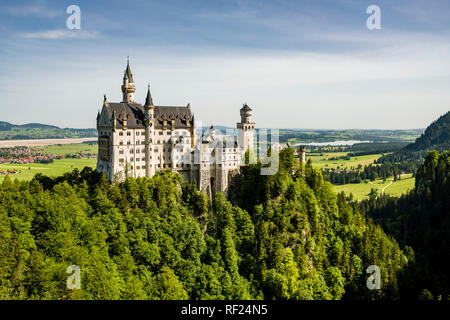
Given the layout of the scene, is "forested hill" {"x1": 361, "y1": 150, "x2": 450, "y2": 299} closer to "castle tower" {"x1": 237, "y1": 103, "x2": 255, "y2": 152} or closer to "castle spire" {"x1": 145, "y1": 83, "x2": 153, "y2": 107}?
"castle tower" {"x1": 237, "y1": 103, "x2": 255, "y2": 152}

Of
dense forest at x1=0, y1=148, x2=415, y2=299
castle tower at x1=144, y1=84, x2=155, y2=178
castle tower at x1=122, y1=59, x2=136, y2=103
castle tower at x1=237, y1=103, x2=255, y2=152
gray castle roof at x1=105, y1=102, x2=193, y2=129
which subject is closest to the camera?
dense forest at x1=0, y1=148, x2=415, y2=299

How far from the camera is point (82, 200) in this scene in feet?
236

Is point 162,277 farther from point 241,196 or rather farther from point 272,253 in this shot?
point 241,196

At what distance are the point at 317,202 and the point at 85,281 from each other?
188 feet

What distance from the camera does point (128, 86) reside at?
90.0 m

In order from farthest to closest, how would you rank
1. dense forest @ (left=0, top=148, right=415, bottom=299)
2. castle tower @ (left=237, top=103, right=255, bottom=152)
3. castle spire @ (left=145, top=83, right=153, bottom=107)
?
castle tower @ (left=237, top=103, right=255, bottom=152) < castle spire @ (left=145, top=83, right=153, bottom=107) < dense forest @ (left=0, top=148, right=415, bottom=299)

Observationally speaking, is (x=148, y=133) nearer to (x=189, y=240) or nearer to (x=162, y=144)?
(x=162, y=144)

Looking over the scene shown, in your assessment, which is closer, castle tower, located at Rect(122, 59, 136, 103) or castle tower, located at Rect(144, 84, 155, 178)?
castle tower, located at Rect(144, 84, 155, 178)

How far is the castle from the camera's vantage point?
8256 cm

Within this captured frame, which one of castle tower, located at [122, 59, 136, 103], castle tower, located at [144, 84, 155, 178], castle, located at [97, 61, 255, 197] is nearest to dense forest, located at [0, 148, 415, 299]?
castle, located at [97, 61, 255, 197]

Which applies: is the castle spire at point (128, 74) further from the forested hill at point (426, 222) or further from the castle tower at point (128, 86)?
the forested hill at point (426, 222)

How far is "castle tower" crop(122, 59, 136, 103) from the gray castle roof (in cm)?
336

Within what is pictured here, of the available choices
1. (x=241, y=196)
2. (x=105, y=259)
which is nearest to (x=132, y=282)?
(x=105, y=259)

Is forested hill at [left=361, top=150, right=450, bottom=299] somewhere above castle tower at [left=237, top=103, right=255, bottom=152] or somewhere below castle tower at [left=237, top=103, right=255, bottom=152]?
below
